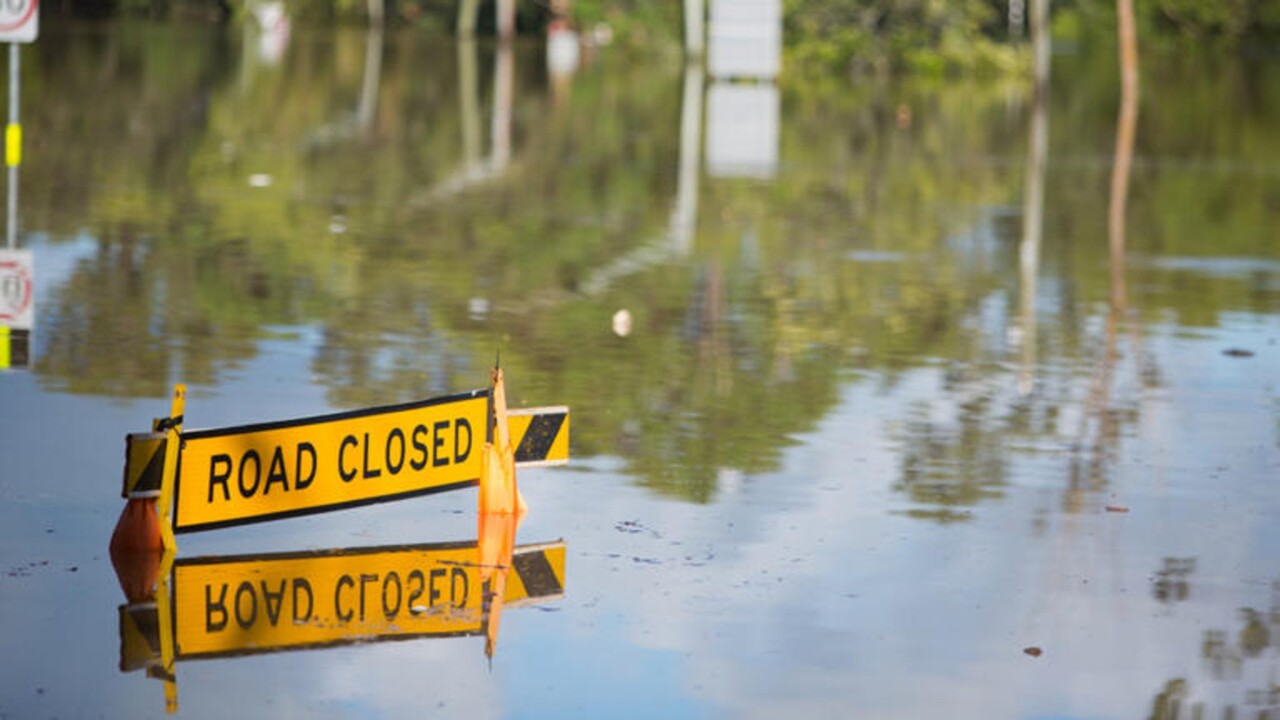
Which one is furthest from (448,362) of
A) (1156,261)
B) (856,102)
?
(856,102)

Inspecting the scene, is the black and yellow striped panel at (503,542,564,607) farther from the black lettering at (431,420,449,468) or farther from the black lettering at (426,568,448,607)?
the black lettering at (431,420,449,468)

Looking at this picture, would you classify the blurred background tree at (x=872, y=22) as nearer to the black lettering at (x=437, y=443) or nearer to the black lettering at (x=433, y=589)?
the black lettering at (x=437, y=443)

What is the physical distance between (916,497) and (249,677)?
416 cm

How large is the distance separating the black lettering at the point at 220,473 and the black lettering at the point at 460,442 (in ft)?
3.46

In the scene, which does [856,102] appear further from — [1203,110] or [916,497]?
[916,497]

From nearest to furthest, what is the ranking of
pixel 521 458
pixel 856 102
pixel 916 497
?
1. pixel 521 458
2. pixel 916 497
3. pixel 856 102

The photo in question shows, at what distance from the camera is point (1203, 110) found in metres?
47.4

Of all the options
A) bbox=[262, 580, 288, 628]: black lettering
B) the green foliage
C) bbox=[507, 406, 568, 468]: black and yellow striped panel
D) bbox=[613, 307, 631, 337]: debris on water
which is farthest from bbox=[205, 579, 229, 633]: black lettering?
the green foliage

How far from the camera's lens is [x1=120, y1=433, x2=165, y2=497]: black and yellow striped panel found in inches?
341

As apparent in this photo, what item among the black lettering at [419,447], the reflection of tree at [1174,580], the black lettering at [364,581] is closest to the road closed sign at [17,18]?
the black lettering at [419,447]

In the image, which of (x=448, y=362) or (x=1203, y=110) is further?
(x=1203, y=110)

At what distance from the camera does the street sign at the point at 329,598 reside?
8117mm

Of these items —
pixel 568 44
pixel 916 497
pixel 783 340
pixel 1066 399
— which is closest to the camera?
pixel 916 497

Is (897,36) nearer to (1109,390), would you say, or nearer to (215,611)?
(1109,390)
